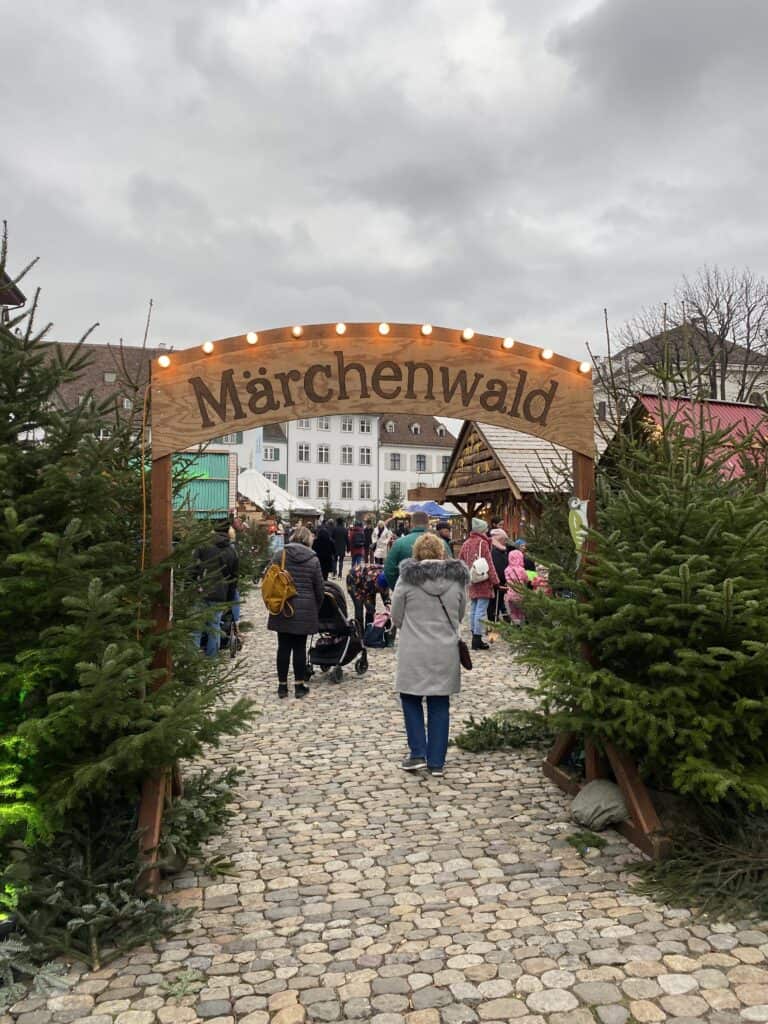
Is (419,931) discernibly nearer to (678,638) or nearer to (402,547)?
(678,638)

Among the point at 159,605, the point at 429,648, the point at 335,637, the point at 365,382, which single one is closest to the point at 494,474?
the point at 335,637

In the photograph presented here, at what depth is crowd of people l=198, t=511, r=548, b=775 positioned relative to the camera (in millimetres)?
6148

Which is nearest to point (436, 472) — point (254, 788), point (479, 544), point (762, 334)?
point (762, 334)

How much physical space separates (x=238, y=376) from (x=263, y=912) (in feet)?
9.72

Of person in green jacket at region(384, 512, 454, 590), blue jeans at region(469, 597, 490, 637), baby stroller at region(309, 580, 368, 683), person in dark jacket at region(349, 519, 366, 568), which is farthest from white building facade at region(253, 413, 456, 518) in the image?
person in green jacket at region(384, 512, 454, 590)

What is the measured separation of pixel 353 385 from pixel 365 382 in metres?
0.08

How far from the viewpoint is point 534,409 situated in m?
5.48

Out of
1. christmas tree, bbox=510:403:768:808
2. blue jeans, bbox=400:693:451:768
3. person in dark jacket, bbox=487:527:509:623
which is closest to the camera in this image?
christmas tree, bbox=510:403:768:808

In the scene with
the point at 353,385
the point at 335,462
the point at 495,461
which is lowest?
the point at 353,385

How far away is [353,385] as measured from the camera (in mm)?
5188

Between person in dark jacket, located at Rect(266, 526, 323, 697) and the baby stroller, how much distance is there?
426 millimetres

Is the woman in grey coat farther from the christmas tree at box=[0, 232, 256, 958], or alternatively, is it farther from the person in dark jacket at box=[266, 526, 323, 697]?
the person in dark jacket at box=[266, 526, 323, 697]

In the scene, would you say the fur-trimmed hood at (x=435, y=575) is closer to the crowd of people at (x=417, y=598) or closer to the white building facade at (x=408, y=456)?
the crowd of people at (x=417, y=598)

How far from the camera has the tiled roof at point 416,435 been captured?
73938 mm
